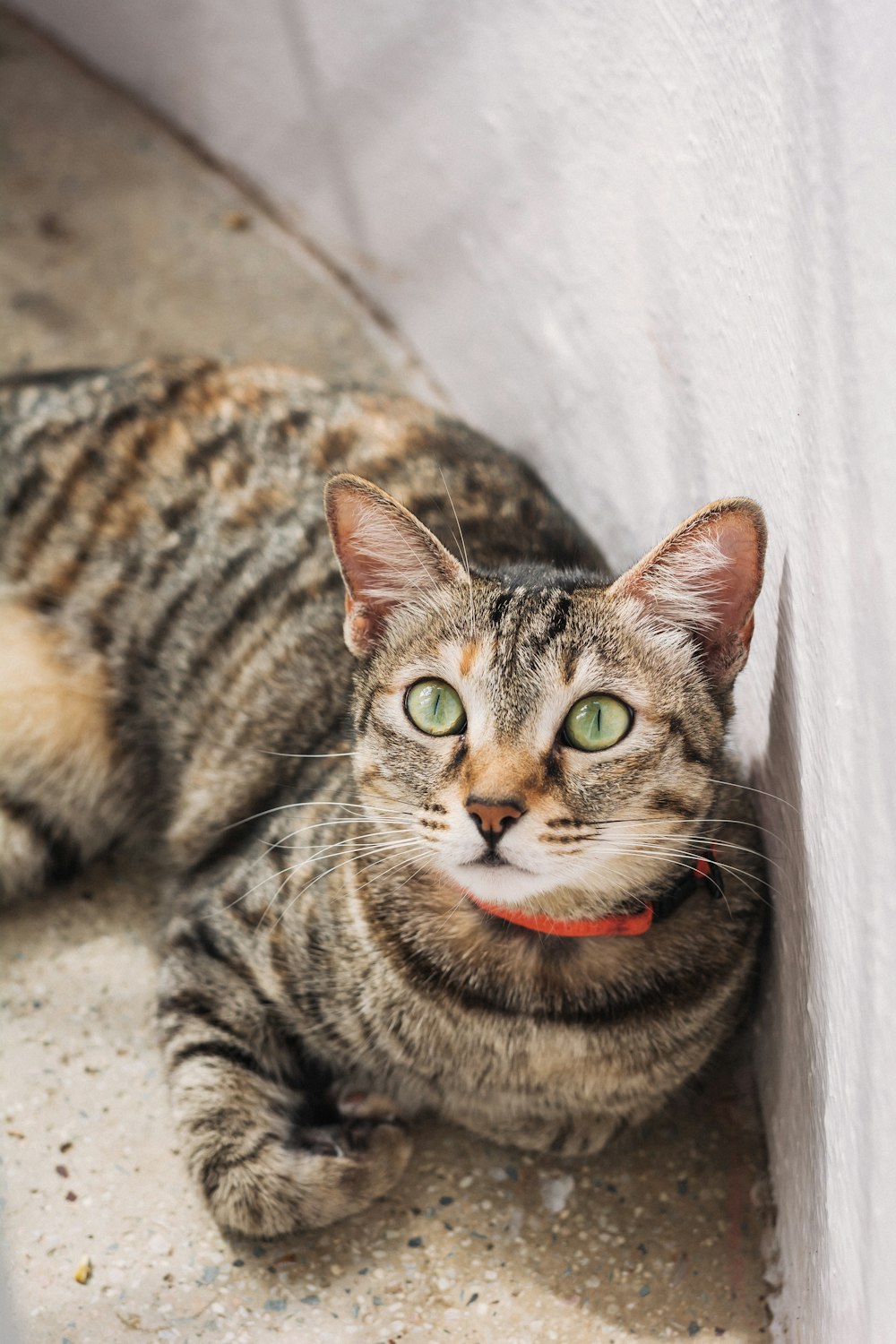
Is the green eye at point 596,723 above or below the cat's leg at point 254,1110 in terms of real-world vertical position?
above

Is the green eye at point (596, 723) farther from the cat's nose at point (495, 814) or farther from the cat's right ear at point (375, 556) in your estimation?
the cat's right ear at point (375, 556)

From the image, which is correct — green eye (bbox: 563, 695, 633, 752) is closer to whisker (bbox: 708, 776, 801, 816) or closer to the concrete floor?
whisker (bbox: 708, 776, 801, 816)

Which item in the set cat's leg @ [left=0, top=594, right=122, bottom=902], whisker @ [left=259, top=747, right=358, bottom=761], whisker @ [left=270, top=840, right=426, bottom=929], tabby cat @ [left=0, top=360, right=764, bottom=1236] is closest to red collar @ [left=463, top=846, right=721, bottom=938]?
tabby cat @ [left=0, top=360, right=764, bottom=1236]

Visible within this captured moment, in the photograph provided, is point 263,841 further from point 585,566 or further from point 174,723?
point 585,566

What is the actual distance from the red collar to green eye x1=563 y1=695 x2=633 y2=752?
23 centimetres

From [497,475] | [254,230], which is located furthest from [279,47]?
[497,475]

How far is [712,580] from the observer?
1645 mm

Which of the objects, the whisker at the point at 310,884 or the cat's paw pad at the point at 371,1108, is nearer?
the whisker at the point at 310,884

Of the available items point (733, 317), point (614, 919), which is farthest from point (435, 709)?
point (733, 317)

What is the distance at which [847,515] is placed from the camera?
55.2 inches

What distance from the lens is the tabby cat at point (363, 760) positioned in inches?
65.4

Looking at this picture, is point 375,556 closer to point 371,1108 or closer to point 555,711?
point 555,711

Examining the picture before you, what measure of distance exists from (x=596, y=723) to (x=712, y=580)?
230 mm

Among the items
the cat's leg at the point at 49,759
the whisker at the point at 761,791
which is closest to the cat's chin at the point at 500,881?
the whisker at the point at 761,791
